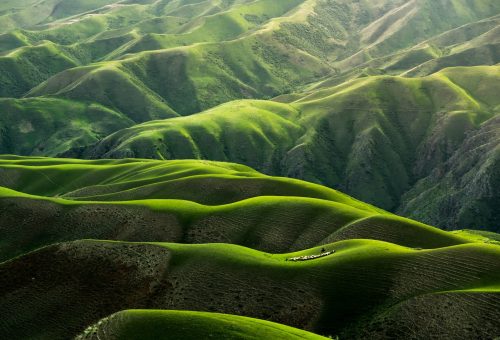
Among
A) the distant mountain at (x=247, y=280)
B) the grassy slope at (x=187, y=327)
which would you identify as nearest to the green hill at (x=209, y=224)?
the distant mountain at (x=247, y=280)

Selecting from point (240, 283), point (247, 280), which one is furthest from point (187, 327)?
point (247, 280)

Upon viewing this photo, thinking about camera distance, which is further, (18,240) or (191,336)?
(18,240)

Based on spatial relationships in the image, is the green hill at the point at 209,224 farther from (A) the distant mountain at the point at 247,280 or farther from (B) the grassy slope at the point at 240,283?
(B) the grassy slope at the point at 240,283

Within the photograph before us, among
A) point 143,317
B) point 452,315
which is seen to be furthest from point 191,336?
point 452,315

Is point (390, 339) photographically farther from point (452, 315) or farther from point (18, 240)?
point (18, 240)

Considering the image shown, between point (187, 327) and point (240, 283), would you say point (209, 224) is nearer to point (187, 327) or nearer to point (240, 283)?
point (240, 283)

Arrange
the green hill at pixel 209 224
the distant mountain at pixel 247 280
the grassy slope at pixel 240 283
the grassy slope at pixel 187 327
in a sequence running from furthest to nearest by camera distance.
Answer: the green hill at pixel 209 224 < the grassy slope at pixel 240 283 < the distant mountain at pixel 247 280 < the grassy slope at pixel 187 327

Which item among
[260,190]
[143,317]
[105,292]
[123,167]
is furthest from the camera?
[123,167]
